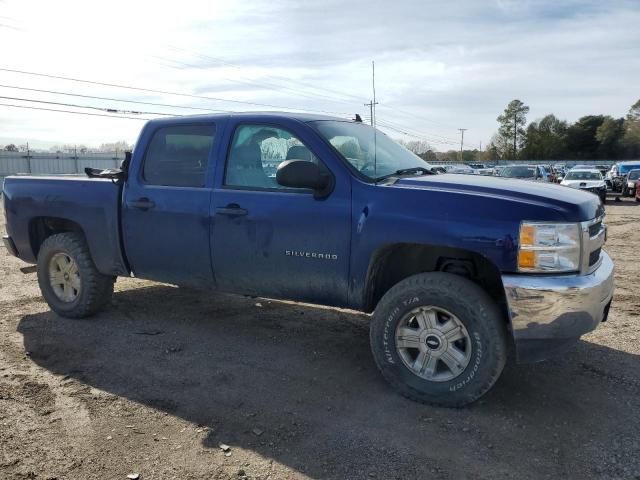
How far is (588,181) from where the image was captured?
22.4 metres

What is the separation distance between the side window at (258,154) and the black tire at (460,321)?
1.31 metres

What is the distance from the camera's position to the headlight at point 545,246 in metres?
3.37

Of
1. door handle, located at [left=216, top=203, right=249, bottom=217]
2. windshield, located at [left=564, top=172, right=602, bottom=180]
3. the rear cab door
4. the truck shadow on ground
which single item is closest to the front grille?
the truck shadow on ground

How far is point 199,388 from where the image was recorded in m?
3.98

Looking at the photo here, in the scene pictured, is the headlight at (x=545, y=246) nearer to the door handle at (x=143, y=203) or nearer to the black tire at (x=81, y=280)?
the door handle at (x=143, y=203)

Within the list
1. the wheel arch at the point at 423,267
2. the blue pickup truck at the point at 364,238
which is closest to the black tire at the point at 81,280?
the blue pickup truck at the point at 364,238

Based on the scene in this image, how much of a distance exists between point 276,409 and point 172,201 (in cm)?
205

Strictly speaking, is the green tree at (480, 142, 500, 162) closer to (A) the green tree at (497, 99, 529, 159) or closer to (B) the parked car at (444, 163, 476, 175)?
(A) the green tree at (497, 99, 529, 159)

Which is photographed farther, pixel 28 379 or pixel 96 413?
pixel 28 379

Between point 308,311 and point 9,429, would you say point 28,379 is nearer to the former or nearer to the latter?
point 9,429

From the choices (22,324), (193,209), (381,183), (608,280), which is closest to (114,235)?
(193,209)

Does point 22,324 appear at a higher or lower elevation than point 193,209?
lower

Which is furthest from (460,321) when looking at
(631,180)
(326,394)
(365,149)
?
(631,180)

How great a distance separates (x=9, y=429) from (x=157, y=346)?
1.55m
